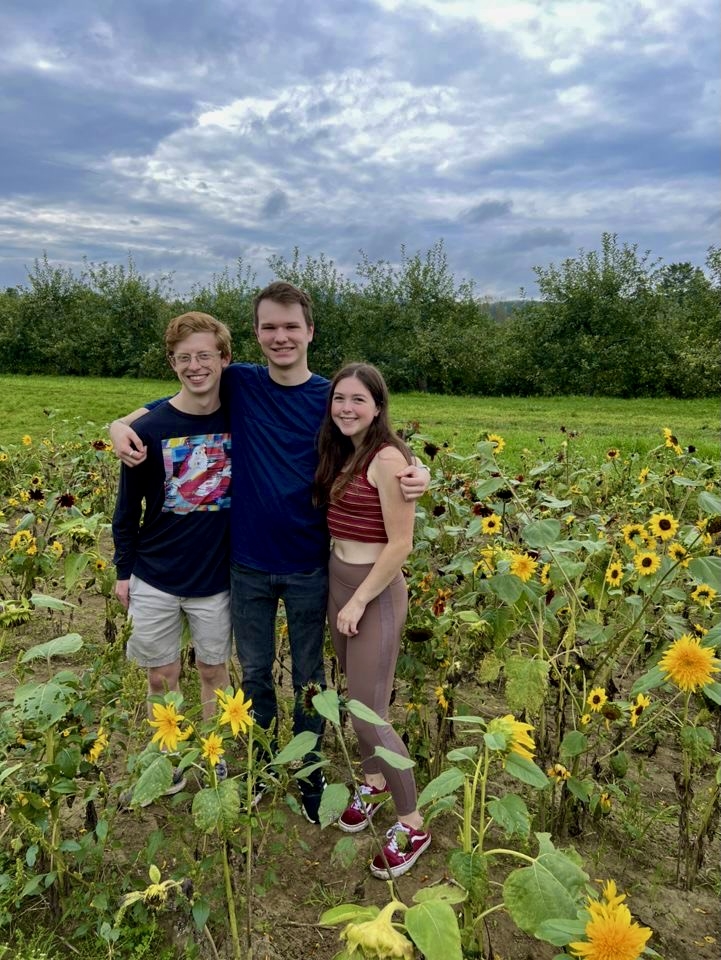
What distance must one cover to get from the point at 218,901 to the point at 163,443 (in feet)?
3.87

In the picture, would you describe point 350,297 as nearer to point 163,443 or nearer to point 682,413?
point 682,413

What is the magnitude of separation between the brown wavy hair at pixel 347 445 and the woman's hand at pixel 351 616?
0.28 m

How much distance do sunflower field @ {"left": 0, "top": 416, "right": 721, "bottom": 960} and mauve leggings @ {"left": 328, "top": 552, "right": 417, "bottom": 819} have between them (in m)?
0.11

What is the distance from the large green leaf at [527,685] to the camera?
1686 mm

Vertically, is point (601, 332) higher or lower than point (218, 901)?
higher

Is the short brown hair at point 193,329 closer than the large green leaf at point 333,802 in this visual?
No

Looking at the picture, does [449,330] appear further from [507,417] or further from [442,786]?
[442,786]

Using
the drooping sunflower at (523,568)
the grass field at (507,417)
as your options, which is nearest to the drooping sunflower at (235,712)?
the drooping sunflower at (523,568)

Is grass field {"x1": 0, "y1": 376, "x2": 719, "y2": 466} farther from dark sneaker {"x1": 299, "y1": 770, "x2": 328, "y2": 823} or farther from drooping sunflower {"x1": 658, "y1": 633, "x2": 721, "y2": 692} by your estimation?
drooping sunflower {"x1": 658, "y1": 633, "x2": 721, "y2": 692}

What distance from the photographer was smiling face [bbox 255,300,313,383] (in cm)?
199

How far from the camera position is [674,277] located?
2527 centimetres

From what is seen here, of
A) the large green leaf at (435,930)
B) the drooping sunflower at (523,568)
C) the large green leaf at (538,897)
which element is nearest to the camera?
the large green leaf at (435,930)

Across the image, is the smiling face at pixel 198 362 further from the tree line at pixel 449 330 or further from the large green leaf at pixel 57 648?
the tree line at pixel 449 330

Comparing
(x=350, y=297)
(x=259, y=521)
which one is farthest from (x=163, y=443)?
(x=350, y=297)
